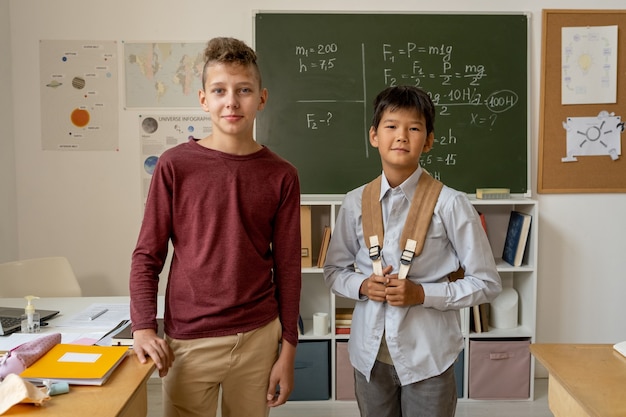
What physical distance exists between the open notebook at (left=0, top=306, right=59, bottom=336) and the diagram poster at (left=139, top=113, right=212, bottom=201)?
1343 millimetres

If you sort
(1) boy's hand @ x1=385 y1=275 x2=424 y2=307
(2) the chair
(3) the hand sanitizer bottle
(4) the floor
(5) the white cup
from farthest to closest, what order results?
(5) the white cup, (4) the floor, (2) the chair, (3) the hand sanitizer bottle, (1) boy's hand @ x1=385 y1=275 x2=424 y2=307

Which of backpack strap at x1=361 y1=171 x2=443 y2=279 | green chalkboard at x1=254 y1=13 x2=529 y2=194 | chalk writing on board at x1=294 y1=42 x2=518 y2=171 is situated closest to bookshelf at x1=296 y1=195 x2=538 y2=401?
green chalkboard at x1=254 y1=13 x2=529 y2=194

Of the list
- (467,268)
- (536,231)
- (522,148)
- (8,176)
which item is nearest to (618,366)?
(467,268)

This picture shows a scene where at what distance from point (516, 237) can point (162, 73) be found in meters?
2.25

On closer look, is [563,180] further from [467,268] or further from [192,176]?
[192,176]

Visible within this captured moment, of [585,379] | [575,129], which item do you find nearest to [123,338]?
[585,379]

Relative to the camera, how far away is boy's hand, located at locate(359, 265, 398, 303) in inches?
61.7

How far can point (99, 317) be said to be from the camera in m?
1.94

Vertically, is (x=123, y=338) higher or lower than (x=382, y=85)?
lower

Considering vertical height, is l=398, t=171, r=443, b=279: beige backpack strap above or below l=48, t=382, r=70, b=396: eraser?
above

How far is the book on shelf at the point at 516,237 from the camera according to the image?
123 inches

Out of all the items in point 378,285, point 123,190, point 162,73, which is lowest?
point 378,285

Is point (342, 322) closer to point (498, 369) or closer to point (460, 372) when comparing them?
point (460, 372)

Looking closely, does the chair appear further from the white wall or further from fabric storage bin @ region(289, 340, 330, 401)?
fabric storage bin @ region(289, 340, 330, 401)
